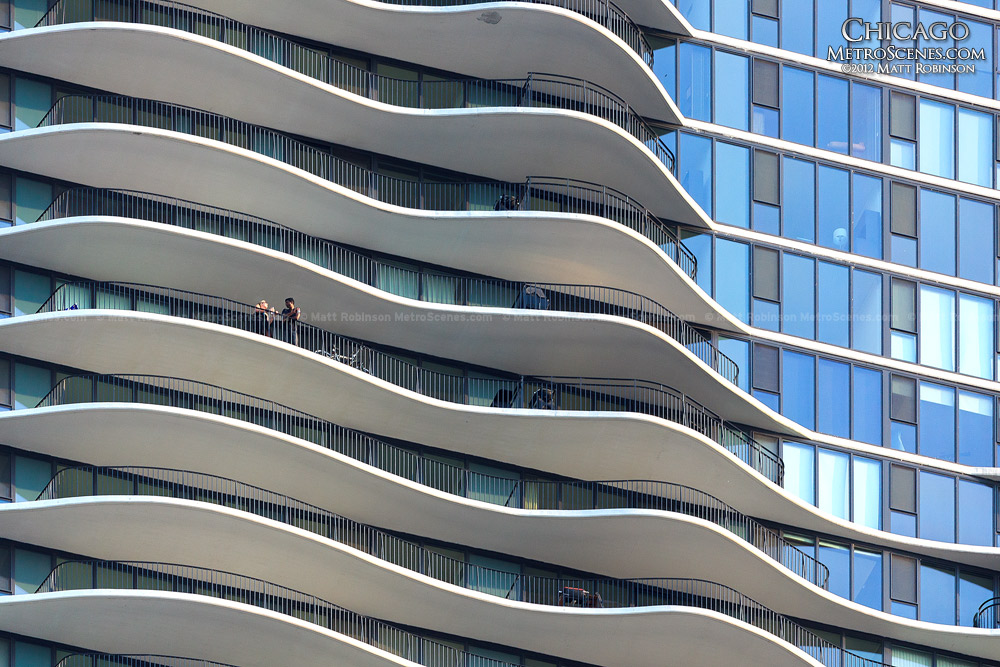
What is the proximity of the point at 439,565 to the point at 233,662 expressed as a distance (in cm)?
556

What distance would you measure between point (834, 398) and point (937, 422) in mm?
2736

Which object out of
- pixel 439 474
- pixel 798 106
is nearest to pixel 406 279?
pixel 439 474

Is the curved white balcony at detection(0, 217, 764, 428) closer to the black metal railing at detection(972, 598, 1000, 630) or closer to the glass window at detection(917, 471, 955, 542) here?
the glass window at detection(917, 471, 955, 542)

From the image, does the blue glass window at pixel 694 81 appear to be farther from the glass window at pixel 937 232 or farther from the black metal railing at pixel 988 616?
the black metal railing at pixel 988 616

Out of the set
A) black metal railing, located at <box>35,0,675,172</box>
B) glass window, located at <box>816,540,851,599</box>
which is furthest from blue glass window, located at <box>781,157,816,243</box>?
glass window, located at <box>816,540,851,599</box>

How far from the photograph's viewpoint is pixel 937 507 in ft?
165

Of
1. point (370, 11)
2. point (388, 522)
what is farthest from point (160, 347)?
point (370, 11)

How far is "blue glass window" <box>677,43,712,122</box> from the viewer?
2047 inches

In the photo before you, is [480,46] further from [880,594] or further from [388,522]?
[880,594]

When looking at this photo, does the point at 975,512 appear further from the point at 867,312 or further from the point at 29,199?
the point at 29,199

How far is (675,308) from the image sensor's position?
50188 millimetres

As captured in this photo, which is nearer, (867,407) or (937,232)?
(867,407)

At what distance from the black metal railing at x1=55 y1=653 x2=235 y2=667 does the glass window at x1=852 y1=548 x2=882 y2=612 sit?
15.5 metres

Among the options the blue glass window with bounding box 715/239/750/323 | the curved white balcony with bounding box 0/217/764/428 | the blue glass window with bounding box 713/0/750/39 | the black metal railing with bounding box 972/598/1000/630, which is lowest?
→ the black metal railing with bounding box 972/598/1000/630
